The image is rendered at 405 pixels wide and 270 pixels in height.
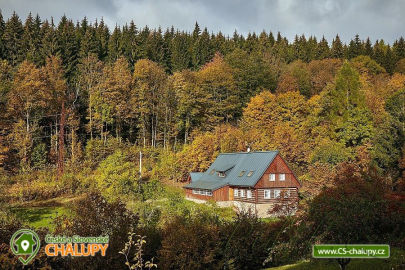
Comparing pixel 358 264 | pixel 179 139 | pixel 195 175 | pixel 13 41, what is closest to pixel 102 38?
pixel 13 41

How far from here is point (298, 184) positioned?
4588 cm

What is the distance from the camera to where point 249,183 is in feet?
144

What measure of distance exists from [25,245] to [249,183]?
33.9 meters

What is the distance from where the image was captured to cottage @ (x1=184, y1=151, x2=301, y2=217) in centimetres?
4378

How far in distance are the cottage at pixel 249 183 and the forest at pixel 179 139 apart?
143 inches

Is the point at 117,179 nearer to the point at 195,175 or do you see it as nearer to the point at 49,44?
the point at 195,175

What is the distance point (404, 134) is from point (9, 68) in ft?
206

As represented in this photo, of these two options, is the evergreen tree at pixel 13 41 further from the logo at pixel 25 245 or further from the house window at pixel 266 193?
the logo at pixel 25 245

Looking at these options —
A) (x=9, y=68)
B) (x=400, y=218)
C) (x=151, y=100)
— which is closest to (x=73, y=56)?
(x=9, y=68)

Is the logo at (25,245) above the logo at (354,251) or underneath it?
underneath

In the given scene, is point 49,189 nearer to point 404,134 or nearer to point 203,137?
point 203,137

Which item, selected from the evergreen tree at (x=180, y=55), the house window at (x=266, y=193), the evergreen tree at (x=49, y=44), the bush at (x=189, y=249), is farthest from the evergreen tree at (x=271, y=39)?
the bush at (x=189, y=249)

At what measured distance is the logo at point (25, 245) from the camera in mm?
11335

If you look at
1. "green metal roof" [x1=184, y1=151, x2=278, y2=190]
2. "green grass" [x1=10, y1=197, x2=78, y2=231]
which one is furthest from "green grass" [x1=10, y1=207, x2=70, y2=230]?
"green metal roof" [x1=184, y1=151, x2=278, y2=190]
